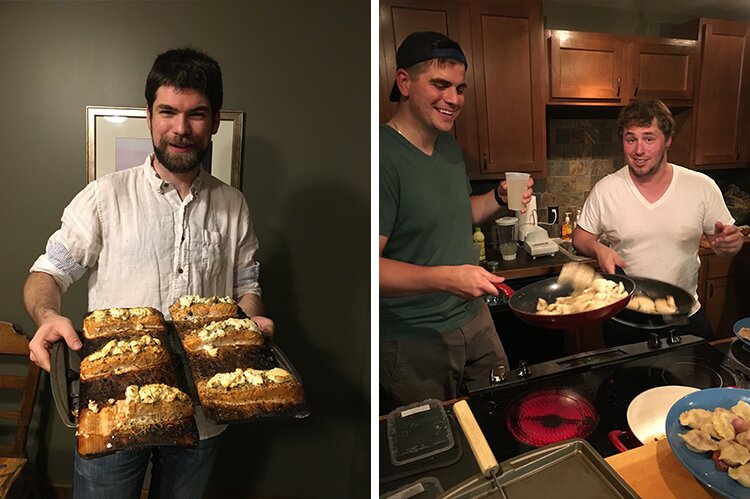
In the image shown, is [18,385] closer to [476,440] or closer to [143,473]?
[143,473]

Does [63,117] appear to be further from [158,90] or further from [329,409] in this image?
[329,409]

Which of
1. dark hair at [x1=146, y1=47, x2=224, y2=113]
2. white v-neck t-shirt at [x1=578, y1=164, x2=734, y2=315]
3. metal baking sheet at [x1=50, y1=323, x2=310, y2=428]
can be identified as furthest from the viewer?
dark hair at [x1=146, y1=47, x2=224, y2=113]

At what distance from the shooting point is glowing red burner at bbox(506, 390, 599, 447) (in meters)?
0.58

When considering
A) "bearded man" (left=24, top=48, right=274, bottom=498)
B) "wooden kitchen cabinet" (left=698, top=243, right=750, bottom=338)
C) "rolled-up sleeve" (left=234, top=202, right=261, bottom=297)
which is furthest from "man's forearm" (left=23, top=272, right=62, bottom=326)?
"wooden kitchen cabinet" (left=698, top=243, right=750, bottom=338)

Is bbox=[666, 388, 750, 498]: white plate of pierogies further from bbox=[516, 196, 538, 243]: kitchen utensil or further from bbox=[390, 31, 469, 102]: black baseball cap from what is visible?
bbox=[390, 31, 469, 102]: black baseball cap

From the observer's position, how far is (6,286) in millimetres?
796

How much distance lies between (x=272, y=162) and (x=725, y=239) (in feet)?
2.41

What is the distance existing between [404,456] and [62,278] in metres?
0.63

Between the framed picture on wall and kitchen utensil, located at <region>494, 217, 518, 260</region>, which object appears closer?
kitchen utensil, located at <region>494, 217, 518, 260</region>

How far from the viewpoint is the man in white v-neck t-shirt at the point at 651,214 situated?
1.94ft

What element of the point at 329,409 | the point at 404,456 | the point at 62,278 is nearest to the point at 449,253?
the point at 404,456

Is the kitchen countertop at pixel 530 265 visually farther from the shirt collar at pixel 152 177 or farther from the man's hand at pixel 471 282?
the shirt collar at pixel 152 177

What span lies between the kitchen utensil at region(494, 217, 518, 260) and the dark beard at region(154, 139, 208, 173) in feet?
1.76

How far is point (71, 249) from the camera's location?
789 millimetres
